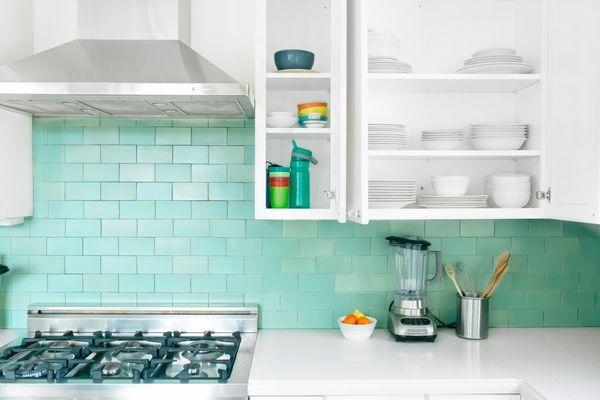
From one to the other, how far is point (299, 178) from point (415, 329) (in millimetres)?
829

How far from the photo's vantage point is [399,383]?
175cm

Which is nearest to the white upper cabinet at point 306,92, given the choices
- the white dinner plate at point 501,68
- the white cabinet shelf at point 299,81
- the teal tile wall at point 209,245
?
the white cabinet shelf at point 299,81

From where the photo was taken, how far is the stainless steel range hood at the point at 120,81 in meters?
1.76

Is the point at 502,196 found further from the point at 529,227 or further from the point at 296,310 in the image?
the point at 296,310

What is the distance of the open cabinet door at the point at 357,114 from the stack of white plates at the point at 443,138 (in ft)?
1.11

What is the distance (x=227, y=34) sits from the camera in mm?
2352

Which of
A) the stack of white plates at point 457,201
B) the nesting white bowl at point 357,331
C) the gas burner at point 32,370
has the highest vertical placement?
the stack of white plates at point 457,201

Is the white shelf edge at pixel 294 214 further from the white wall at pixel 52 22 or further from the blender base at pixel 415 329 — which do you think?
the white wall at pixel 52 22

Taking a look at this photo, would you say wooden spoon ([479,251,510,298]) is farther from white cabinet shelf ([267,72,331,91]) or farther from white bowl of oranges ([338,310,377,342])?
white cabinet shelf ([267,72,331,91])

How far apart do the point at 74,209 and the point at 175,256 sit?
0.53 metres

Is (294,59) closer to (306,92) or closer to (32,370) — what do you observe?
(306,92)

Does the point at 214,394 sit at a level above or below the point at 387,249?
below

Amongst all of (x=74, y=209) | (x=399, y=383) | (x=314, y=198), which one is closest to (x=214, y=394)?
(x=399, y=383)

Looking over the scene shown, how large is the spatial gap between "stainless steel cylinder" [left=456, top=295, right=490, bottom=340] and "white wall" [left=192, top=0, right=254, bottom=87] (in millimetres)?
1440
